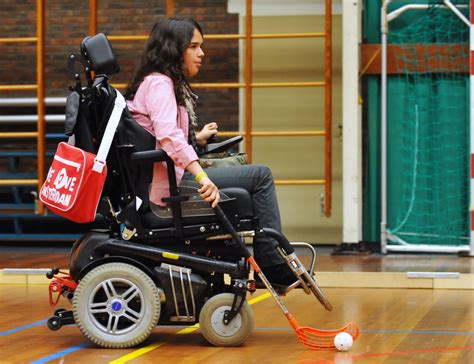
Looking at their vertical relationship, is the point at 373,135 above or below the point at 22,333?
above

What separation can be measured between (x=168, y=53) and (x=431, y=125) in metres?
4.25

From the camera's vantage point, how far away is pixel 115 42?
907cm

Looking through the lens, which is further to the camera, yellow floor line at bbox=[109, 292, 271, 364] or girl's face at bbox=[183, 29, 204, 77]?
girl's face at bbox=[183, 29, 204, 77]

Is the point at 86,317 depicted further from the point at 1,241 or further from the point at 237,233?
the point at 1,241

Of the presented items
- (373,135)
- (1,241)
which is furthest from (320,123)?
(1,241)

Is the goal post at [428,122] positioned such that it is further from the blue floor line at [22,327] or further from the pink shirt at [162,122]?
the pink shirt at [162,122]

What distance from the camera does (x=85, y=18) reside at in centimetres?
919

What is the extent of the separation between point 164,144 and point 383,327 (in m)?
1.36

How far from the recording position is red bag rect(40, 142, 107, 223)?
14.1ft

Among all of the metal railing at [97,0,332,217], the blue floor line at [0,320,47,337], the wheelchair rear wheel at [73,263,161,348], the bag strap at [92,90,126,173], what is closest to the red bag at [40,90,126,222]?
the bag strap at [92,90,126,173]

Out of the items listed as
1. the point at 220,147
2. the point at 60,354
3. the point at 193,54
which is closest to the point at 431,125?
the point at 220,147

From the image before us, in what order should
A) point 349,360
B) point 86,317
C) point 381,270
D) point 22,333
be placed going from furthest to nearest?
point 381,270, point 22,333, point 86,317, point 349,360

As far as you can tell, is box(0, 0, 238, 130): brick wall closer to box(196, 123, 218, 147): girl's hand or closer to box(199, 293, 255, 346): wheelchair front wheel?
box(196, 123, 218, 147): girl's hand

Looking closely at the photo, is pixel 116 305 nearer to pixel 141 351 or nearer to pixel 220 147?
pixel 141 351
